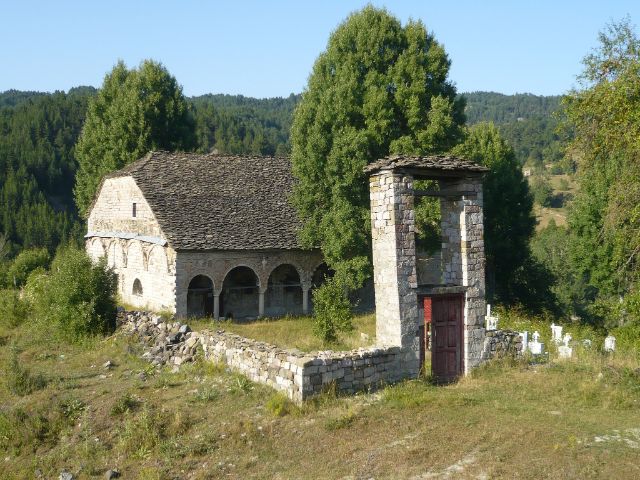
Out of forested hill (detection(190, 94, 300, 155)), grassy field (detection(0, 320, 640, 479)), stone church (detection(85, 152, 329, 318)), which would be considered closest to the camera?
grassy field (detection(0, 320, 640, 479))

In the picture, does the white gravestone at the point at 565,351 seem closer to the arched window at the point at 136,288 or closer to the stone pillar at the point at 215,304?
the stone pillar at the point at 215,304

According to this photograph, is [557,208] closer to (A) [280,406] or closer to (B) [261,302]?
Answer: (B) [261,302]

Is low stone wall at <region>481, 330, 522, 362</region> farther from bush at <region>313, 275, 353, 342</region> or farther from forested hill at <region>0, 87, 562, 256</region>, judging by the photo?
forested hill at <region>0, 87, 562, 256</region>

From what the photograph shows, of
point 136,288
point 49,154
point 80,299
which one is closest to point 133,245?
point 136,288

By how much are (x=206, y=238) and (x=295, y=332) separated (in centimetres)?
554

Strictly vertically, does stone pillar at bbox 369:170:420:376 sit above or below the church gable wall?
below

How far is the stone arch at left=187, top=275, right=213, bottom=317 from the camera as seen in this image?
2672cm

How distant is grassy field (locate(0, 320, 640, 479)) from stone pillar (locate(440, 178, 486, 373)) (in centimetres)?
77

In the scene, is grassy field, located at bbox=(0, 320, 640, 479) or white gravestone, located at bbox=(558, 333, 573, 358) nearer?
grassy field, located at bbox=(0, 320, 640, 479)

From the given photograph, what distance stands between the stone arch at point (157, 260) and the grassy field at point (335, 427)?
9.76 metres

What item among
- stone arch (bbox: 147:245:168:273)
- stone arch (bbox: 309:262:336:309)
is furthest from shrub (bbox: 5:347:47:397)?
stone arch (bbox: 309:262:336:309)

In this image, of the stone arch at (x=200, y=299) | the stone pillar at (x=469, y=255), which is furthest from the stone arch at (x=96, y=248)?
the stone pillar at (x=469, y=255)

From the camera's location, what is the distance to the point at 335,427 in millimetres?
10805

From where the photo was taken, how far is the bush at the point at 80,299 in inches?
808
